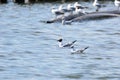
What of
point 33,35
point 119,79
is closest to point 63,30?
point 33,35

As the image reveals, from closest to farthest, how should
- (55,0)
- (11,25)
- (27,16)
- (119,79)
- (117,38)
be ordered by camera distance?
(119,79)
(117,38)
(11,25)
(27,16)
(55,0)

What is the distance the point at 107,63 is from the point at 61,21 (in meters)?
19.4

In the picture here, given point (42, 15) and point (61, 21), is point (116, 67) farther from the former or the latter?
point (42, 15)

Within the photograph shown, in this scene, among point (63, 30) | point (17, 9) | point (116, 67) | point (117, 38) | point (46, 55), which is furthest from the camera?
point (17, 9)

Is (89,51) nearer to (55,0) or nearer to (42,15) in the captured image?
(42,15)

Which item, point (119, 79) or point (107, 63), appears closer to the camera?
point (119, 79)

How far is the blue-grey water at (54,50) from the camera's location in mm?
23609

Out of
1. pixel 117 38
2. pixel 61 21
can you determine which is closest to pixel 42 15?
pixel 61 21

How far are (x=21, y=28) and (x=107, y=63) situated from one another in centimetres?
1707

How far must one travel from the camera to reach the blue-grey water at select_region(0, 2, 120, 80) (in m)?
23.6

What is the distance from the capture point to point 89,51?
99.0 ft

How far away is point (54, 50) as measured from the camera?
30594 mm

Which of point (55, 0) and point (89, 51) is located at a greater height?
point (89, 51)

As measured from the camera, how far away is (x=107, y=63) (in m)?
26.1
